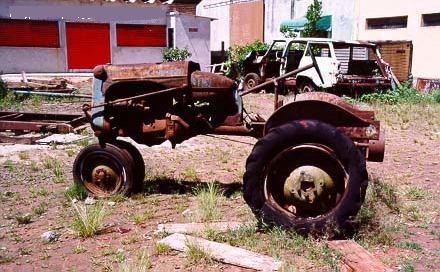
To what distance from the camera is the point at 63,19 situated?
21.1 metres

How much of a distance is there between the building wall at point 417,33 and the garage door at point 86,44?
11478mm

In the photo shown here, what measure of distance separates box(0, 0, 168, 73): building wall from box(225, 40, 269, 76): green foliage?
357 cm

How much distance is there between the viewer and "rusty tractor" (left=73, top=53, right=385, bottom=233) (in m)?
4.33

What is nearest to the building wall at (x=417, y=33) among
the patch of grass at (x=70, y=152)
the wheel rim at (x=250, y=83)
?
the wheel rim at (x=250, y=83)

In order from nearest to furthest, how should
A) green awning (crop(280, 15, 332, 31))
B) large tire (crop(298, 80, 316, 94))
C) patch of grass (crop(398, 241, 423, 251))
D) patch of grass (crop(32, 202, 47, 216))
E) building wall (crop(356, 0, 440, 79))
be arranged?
patch of grass (crop(398, 241, 423, 251)), patch of grass (crop(32, 202, 47, 216)), large tire (crop(298, 80, 316, 94)), building wall (crop(356, 0, 440, 79)), green awning (crop(280, 15, 332, 31))

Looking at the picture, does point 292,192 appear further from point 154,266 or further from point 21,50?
point 21,50

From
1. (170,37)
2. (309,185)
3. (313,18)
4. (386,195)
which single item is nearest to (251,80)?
(313,18)

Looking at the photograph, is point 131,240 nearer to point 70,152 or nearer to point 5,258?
point 5,258

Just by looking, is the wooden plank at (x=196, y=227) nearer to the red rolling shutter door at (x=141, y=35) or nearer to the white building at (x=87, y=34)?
the white building at (x=87, y=34)

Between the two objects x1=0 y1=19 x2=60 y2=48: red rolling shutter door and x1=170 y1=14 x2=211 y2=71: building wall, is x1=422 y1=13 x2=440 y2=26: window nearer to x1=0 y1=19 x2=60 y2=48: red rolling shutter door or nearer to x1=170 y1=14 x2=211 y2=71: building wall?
x1=170 y1=14 x2=211 y2=71: building wall

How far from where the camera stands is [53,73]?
820 inches

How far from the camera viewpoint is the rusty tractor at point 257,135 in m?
4.33

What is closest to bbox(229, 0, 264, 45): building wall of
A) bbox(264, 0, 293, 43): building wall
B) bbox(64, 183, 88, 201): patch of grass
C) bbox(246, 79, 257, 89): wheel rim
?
bbox(264, 0, 293, 43): building wall

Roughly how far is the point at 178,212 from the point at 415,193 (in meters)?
2.81
